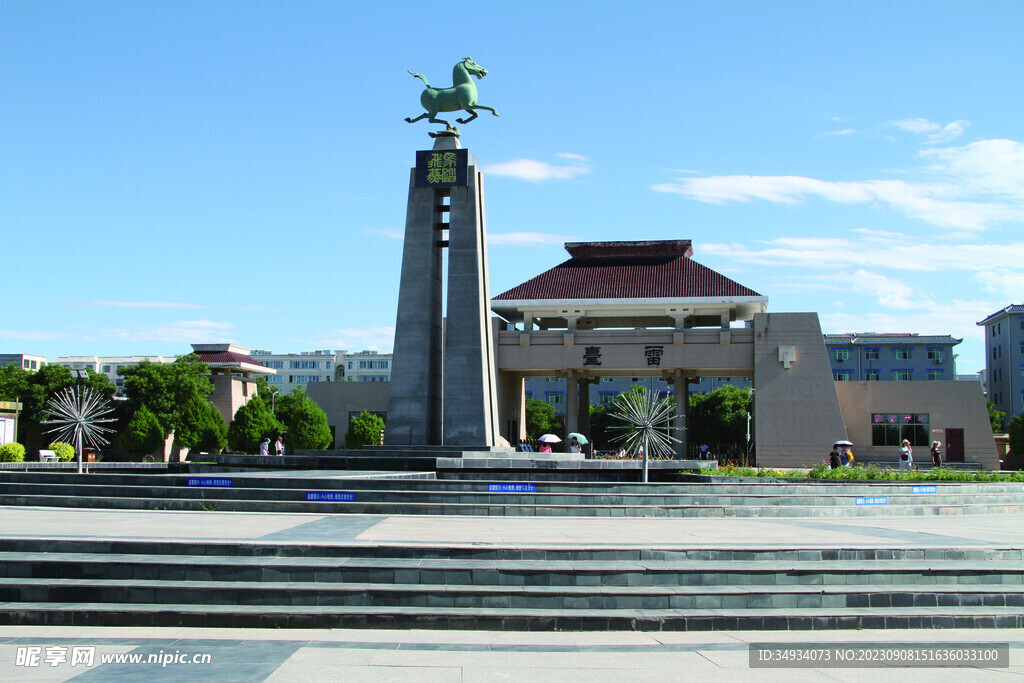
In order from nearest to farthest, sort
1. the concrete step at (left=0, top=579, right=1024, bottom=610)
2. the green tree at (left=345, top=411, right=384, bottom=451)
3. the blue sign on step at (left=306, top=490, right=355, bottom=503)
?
the concrete step at (left=0, top=579, right=1024, bottom=610)
the blue sign on step at (left=306, top=490, right=355, bottom=503)
the green tree at (left=345, top=411, right=384, bottom=451)

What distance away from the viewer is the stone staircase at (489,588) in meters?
7.27

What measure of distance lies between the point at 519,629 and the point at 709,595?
5.94ft

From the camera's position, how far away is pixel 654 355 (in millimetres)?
43844

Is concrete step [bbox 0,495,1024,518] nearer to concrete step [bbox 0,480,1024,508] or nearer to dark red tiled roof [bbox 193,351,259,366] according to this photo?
concrete step [bbox 0,480,1024,508]

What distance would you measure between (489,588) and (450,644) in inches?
43.9

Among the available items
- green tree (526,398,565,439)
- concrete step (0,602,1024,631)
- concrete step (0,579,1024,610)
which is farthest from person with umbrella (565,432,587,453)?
green tree (526,398,565,439)

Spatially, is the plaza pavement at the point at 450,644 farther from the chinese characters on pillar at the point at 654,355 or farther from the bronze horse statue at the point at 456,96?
the chinese characters on pillar at the point at 654,355

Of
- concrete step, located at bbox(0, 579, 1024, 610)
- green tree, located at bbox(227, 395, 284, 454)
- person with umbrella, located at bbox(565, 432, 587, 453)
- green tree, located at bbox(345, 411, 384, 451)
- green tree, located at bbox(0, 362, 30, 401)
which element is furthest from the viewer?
green tree, located at bbox(0, 362, 30, 401)

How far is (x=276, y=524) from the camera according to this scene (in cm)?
1052

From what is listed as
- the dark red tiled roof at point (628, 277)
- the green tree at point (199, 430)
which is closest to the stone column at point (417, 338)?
the dark red tiled roof at point (628, 277)

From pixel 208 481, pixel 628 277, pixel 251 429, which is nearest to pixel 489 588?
pixel 208 481

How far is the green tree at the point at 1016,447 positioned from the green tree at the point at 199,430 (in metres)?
48.9

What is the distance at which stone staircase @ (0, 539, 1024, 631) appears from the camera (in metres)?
7.27

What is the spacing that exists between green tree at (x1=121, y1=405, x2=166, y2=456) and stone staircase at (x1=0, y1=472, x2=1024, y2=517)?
138 ft
